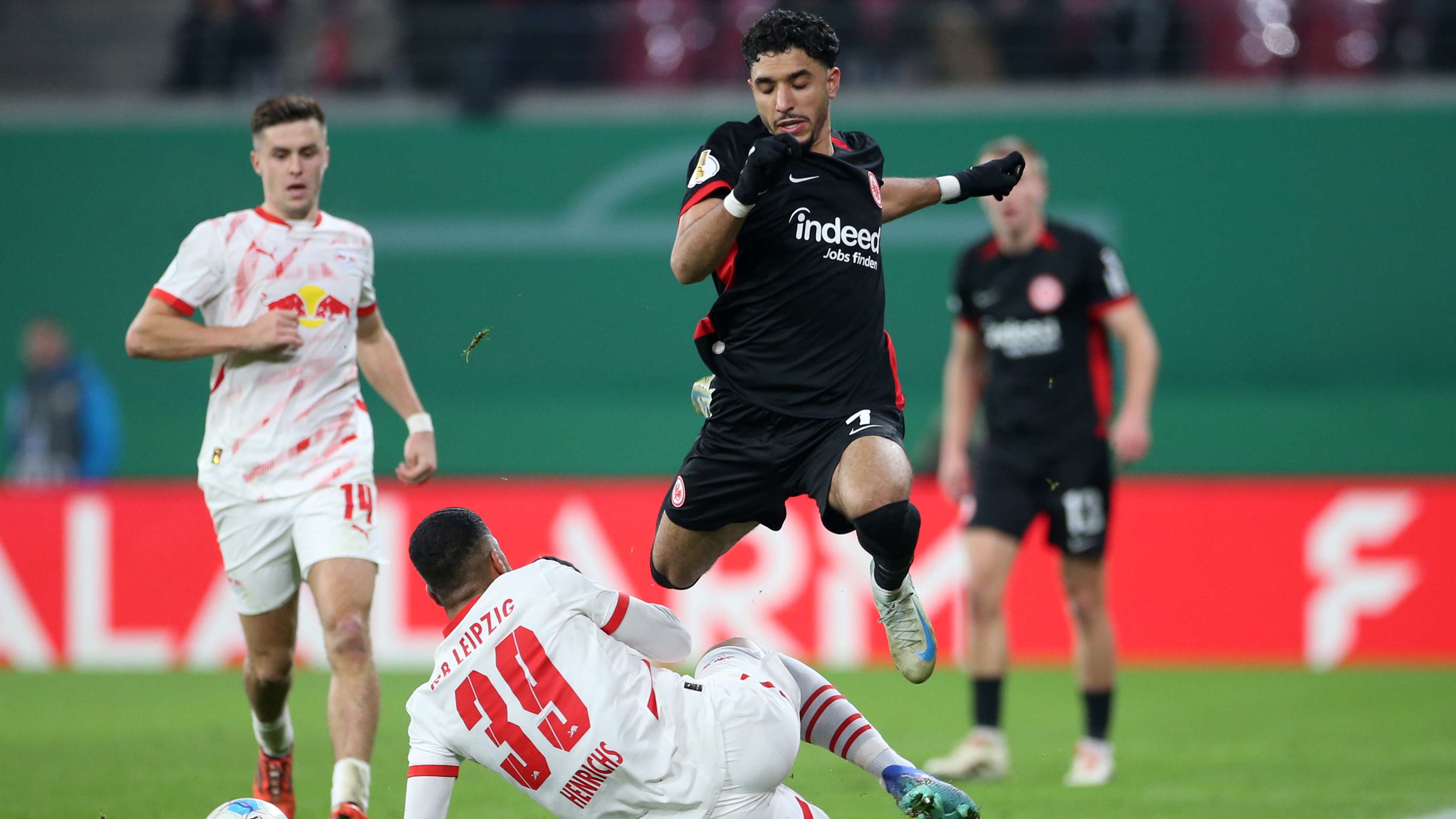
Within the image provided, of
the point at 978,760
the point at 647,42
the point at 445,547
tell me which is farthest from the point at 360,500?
the point at 647,42

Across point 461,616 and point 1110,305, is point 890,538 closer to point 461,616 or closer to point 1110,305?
point 461,616

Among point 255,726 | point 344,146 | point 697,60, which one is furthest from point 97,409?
→ point 255,726

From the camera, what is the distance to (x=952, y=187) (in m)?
5.39

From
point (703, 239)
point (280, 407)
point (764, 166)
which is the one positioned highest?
point (764, 166)

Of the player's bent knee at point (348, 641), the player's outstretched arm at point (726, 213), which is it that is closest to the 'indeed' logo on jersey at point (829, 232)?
the player's outstretched arm at point (726, 213)

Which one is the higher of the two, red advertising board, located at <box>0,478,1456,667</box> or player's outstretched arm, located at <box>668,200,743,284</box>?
player's outstretched arm, located at <box>668,200,743,284</box>

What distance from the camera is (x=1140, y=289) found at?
15.5m

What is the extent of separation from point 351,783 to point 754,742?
1655mm

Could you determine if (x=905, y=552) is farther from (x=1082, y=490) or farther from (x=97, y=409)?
(x=97, y=409)

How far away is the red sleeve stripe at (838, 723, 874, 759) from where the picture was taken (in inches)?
194

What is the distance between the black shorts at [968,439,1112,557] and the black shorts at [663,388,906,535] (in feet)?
6.86

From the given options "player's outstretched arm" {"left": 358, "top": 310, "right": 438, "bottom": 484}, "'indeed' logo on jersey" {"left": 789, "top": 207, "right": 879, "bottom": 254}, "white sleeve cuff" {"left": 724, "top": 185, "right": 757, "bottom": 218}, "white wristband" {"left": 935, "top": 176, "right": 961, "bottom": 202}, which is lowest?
"player's outstretched arm" {"left": 358, "top": 310, "right": 438, "bottom": 484}

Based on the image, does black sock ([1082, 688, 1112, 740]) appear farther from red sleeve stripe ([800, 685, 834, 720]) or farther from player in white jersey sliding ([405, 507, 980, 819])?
player in white jersey sliding ([405, 507, 980, 819])

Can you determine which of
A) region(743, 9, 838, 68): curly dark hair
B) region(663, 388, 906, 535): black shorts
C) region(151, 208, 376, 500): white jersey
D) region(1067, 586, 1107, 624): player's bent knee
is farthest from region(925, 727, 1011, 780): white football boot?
region(743, 9, 838, 68): curly dark hair
